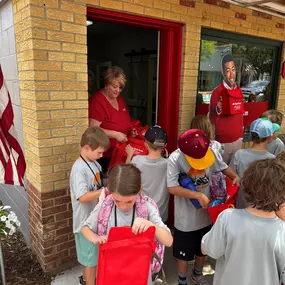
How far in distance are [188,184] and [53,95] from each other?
4.71 feet

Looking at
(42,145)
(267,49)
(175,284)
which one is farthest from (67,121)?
(267,49)

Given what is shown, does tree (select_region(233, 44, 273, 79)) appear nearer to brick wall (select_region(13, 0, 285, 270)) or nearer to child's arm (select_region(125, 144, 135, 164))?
brick wall (select_region(13, 0, 285, 270))

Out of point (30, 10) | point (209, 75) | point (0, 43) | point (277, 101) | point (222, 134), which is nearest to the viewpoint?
point (30, 10)

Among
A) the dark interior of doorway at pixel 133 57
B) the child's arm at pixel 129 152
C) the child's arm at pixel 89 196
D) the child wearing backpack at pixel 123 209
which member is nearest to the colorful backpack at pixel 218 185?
the child's arm at pixel 129 152

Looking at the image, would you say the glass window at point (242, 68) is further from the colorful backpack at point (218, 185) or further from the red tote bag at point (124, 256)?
the red tote bag at point (124, 256)

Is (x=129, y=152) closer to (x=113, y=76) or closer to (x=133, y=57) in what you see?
(x=113, y=76)

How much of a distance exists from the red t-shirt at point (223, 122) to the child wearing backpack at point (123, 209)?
2.06 m

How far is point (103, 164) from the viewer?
Answer: 3273mm

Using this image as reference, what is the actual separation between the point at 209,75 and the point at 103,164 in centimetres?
197

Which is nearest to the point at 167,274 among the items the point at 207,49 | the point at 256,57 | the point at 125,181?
the point at 125,181

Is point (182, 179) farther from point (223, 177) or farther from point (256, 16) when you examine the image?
point (256, 16)

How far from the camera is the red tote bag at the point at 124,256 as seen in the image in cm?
149

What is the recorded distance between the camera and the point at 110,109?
10.2 ft

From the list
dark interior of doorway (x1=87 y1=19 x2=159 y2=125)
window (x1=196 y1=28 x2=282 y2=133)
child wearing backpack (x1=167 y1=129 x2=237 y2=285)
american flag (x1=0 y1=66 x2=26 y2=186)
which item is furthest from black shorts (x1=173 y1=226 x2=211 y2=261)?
dark interior of doorway (x1=87 y1=19 x2=159 y2=125)
